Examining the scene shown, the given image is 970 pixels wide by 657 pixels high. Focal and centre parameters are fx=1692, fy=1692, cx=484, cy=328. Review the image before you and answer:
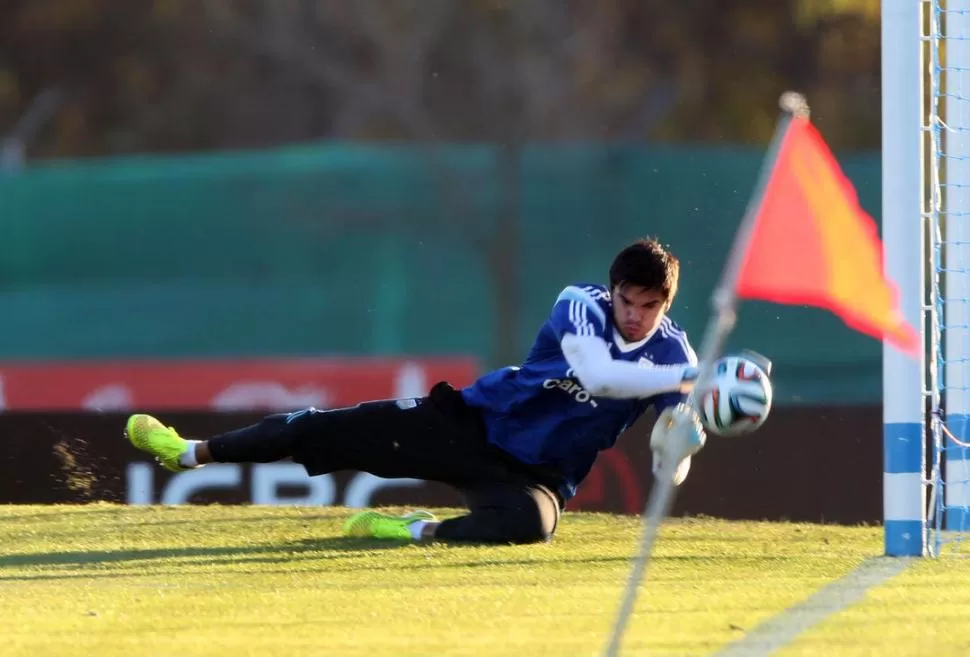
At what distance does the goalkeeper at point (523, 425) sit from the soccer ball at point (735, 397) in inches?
8.5

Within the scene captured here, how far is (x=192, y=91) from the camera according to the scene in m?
17.8

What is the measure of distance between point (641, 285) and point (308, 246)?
31.3 feet

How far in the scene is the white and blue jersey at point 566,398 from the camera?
19.0 feet

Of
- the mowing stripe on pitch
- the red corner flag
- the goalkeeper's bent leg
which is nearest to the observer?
the red corner flag

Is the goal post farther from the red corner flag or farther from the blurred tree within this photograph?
the blurred tree

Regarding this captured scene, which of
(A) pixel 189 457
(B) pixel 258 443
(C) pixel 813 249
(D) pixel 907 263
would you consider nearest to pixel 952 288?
(D) pixel 907 263

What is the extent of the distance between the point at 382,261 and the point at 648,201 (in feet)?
8.98

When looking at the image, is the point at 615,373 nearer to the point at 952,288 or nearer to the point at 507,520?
the point at 507,520

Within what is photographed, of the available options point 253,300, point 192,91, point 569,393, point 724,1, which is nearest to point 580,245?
point 253,300

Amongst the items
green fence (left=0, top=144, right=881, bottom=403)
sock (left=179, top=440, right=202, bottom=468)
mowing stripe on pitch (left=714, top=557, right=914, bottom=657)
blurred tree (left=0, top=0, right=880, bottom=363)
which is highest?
blurred tree (left=0, top=0, right=880, bottom=363)

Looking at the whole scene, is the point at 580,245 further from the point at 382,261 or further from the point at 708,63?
the point at 708,63

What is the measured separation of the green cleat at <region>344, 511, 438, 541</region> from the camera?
604cm

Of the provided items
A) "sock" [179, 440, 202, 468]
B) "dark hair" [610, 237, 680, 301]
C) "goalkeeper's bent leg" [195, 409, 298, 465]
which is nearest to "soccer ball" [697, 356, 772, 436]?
"dark hair" [610, 237, 680, 301]

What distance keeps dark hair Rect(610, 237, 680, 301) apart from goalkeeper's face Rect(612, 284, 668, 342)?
0.8 inches
